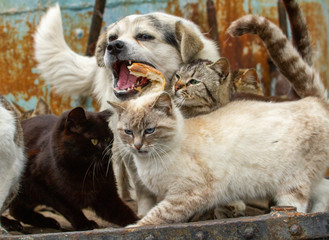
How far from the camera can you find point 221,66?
3299 mm

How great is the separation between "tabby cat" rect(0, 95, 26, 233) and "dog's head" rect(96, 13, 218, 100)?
795 mm

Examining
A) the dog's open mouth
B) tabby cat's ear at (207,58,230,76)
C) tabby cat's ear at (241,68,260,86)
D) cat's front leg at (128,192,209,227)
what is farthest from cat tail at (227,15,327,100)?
tabby cat's ear at (241,68,260,86)

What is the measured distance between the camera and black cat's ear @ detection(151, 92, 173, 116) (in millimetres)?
2799

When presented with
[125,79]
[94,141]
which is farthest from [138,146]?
[125,79]

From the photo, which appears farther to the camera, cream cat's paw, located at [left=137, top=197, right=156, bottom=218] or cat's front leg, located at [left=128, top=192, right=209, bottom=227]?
cream cat's paw, located at [left=137, top=197, right=156, bottom=218]

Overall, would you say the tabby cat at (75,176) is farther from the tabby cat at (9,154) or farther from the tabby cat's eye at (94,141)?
the tabby cat at (9,154)

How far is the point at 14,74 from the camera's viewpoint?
6164 millimetres

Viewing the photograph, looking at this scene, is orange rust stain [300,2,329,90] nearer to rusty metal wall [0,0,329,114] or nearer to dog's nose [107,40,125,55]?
rusty metal wall [0,0,329,114]

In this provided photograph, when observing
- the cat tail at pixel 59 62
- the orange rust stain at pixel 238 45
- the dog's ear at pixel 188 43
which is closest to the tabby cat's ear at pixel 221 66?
the dog's ear at pixel 188 43

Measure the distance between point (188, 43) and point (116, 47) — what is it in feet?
1.89

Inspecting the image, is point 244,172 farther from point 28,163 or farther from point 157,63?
point 28,163

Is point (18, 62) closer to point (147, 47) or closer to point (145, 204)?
point (147, 47)

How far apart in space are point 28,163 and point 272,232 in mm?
1967

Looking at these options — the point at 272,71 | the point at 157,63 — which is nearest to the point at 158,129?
the point at 157,63
